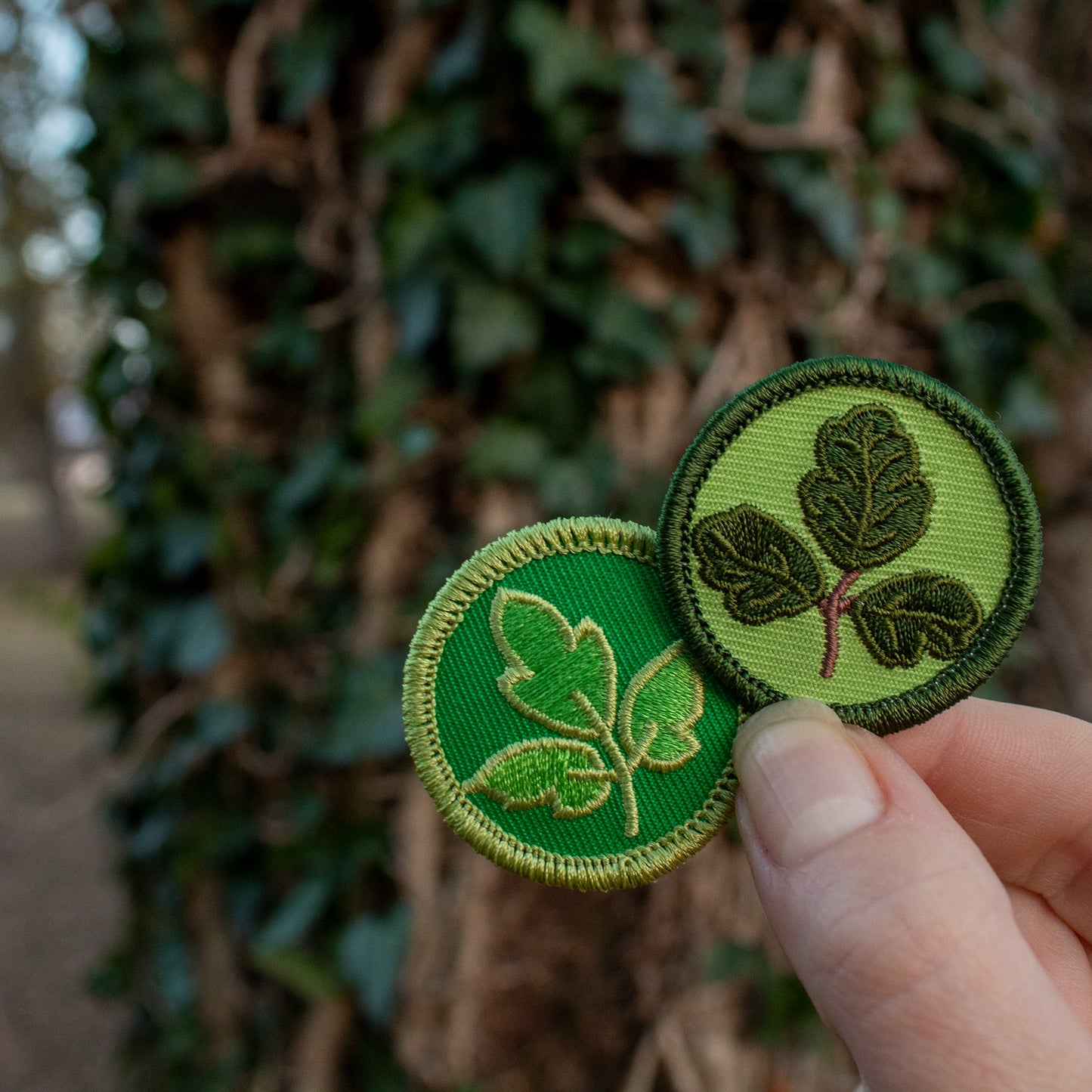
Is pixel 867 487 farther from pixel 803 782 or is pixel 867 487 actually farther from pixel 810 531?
pixel 803 782

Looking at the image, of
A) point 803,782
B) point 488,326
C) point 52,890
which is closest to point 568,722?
point 803,782

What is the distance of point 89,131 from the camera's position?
1.49 m

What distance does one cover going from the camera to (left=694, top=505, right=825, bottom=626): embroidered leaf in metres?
0.61

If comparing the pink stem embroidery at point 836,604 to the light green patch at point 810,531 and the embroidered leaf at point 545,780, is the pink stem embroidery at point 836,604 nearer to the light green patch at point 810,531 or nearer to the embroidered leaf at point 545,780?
the light green patch at point 810,531

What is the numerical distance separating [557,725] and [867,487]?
281mm

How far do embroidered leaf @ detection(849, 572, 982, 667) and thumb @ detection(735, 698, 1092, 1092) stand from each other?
3.4 inches

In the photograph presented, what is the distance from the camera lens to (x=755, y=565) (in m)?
0.61

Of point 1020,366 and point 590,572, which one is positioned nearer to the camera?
point 590,572

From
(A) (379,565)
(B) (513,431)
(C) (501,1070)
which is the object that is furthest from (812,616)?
(C) (501,1070)

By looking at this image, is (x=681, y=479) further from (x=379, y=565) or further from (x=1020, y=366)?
(x=1020, y=366)

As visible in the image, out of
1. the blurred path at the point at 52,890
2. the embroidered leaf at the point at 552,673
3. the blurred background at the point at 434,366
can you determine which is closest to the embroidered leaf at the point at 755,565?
the embroidered leaf at the point at 552,673

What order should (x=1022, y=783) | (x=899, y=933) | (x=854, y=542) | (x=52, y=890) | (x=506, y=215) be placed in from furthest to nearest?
(x=52, y=890), (x=506, y=215), (x=1022, y=783), (x=854, y=542), (x=899, y=933)

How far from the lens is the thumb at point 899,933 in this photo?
0.50 meters

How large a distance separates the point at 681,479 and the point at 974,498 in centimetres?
21
